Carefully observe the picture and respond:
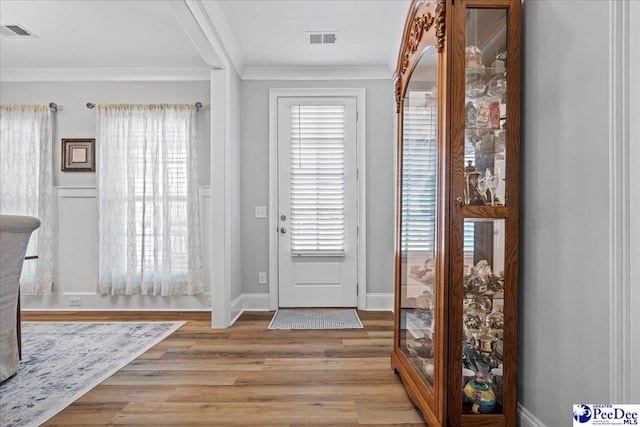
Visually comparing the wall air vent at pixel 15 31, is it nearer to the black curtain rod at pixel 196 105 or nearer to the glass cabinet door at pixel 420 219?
the black curtain rod at pixel 196 105

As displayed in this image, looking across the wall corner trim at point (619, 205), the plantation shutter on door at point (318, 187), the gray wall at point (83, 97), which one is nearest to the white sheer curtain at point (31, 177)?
the gray wall at point (83, 97)

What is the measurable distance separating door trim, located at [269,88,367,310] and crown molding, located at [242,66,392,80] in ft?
0.42

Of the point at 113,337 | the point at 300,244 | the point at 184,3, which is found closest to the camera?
the point at 184,3

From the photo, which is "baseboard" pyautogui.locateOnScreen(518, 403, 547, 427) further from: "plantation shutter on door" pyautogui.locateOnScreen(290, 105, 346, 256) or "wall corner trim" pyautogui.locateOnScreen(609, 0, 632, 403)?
"plantation shutter on door" pyautogui.locateOnScreen(290, 105, 346, 256)

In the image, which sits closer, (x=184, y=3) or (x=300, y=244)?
(x=184, y=3)

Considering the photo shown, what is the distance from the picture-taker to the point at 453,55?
5.29 feet

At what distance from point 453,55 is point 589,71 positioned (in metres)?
0.49

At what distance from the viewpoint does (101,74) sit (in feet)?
13.8

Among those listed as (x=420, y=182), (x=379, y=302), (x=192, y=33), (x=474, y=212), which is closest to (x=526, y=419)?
(x=474, y=212)

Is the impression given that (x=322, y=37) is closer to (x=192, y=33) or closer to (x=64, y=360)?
(x=192, y=33)

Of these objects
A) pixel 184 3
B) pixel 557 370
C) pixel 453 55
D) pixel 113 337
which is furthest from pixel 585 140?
pixel 113 337

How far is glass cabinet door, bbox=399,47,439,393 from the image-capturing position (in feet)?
5.95

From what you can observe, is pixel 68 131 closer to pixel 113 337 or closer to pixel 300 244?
pixel 113 337

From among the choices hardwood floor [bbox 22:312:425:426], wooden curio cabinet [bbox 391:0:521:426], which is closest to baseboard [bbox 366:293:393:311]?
hardwood floor [bbox 22:312:425:426]
